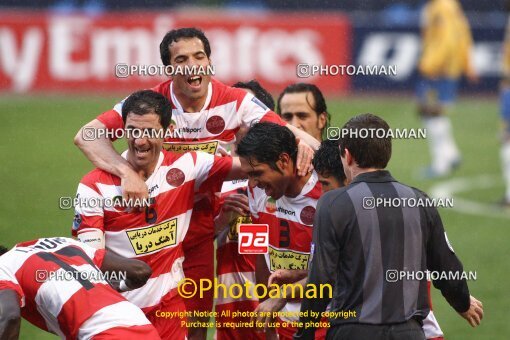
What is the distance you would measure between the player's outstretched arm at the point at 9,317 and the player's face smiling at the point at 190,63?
227cm

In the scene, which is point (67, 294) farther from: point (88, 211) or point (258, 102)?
point (258, 102)

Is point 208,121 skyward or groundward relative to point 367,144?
skyward

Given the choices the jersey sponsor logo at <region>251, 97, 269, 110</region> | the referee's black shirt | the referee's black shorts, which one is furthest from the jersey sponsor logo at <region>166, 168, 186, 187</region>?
the referee's black shorts

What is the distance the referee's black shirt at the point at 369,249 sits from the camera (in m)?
4.85

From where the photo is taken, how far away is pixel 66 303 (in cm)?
477

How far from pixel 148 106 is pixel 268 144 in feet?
2.44

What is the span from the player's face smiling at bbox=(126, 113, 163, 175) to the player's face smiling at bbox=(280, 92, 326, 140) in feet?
4.72

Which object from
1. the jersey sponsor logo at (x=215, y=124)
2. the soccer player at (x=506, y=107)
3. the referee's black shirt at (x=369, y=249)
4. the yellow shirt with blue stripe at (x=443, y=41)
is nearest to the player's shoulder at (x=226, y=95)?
the jersey sponsor logo at (x=215, y=124)

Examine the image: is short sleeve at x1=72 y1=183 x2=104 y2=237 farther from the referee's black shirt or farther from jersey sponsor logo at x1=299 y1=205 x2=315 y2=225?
the referee's black shirt

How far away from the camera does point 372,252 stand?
16.0ft

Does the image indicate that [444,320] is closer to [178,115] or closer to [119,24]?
[178,115]

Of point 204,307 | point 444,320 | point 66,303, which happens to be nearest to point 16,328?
point 66,303

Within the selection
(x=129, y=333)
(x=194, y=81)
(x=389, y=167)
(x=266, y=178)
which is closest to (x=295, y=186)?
(x=266, y=178)

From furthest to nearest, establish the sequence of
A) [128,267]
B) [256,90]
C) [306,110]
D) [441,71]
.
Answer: [441,71] < [256,90] < [306,110] < [128,267]
